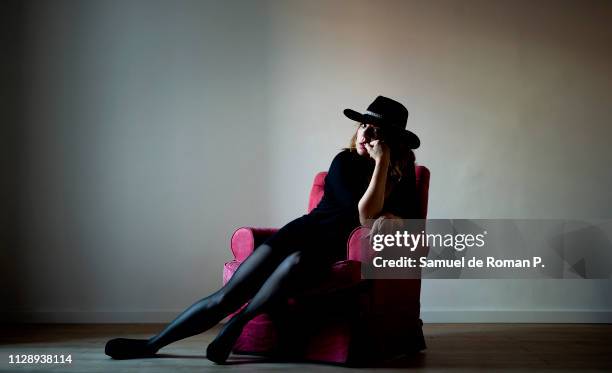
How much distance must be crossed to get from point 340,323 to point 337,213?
17.9 inches

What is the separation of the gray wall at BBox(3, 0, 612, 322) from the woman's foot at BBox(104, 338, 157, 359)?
1.38 metres

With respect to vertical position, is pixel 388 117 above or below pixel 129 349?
above

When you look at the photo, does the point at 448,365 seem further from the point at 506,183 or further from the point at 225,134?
the point at 225,134

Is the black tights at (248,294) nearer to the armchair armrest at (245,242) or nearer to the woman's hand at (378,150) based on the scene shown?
the armchair armrest at (245,242)

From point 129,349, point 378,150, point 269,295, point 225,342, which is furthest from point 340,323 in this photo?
point 129,349

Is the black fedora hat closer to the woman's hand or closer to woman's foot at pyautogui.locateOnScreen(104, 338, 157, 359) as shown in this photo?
the woman's hand

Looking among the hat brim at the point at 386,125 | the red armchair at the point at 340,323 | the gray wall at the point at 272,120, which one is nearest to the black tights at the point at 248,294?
the red armchair at the point at 340,323

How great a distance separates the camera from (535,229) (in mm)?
3902

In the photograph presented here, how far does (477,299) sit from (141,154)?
7.34 feet

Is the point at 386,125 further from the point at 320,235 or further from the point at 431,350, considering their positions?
the point at 431,350

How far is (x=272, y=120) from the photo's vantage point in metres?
3.94

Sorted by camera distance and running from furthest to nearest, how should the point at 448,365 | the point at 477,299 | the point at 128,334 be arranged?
the point at 477,299
the point at 128,334
the point at 448,365

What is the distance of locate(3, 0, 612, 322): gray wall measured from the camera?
388cm

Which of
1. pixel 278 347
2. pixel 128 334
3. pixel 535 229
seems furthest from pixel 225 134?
pixel 535 229
